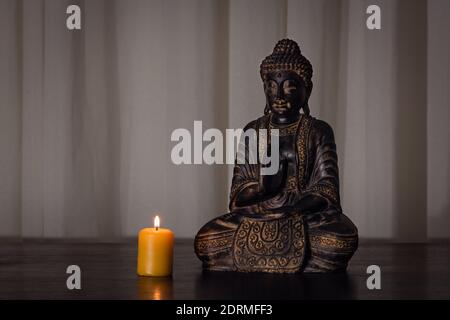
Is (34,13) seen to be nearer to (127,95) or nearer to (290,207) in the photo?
(127,95)

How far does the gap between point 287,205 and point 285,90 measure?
29 centimetres

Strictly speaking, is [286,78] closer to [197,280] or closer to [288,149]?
[288,149]

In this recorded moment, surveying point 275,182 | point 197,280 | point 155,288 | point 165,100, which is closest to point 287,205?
point 275,182

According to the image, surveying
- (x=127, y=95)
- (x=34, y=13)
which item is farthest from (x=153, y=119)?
(x=34, y=13)

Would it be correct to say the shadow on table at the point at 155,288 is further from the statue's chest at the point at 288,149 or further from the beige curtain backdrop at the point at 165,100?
the beige curtain backdrop at the point at 165,100

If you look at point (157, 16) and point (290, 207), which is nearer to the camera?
point (290, 207)

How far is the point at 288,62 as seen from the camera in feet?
6.35

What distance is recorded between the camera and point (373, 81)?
301 centimetres

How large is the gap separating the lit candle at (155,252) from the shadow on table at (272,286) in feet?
0.29

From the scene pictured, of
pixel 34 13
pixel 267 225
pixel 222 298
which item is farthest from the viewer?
pixel 34 13

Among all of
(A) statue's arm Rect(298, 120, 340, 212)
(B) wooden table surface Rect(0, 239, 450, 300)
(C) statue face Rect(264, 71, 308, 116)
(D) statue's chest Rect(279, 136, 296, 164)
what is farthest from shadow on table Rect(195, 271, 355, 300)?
(C) statue face Rect(264, 71, 308, 116)

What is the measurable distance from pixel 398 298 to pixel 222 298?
0.35m

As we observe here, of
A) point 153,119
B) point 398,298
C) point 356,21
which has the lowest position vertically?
point 398,298

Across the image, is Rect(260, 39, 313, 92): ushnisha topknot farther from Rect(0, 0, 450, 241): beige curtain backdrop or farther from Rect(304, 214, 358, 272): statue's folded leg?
Rect(0, 0, 450, 241): beige curtain backdrop
